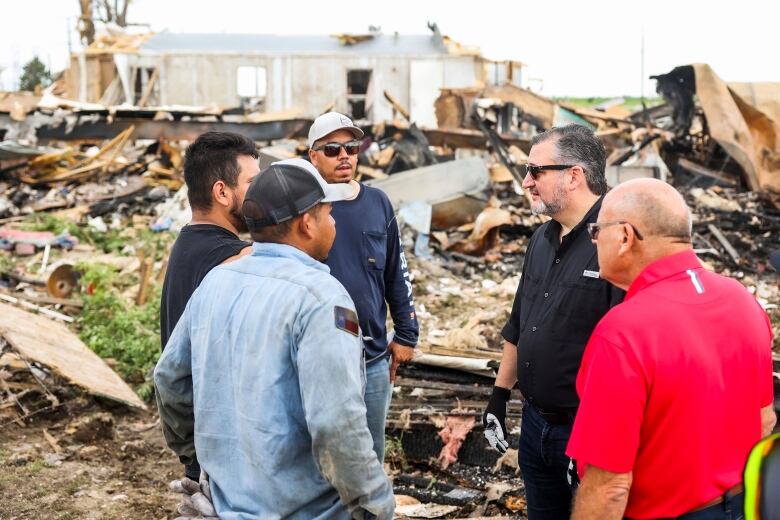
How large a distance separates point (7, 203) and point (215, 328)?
46.9 feet

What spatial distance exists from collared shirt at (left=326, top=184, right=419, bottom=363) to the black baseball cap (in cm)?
169

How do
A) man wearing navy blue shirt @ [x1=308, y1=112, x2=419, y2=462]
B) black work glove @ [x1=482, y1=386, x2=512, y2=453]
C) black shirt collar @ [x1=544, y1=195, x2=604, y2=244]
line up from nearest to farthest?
black shirt collar @ [x1=544, y1=195, x2=604, y2=244] → black work glove @ [x1=482, y1=386, x2=512, y2=453] → man wearing navy blue shirt @ [x1=308, y1=112, x2=419, y2=462]

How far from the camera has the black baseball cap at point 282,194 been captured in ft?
7.35

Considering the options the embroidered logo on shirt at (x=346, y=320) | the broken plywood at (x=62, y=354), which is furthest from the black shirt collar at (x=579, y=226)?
the broken plywood at (x=62, y=354)

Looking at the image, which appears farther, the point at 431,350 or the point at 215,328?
the point at 431,350

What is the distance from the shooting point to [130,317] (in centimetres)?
866

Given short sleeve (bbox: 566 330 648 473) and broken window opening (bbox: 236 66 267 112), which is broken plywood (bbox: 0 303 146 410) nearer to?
short sleeve (bbox: 566 330 648 473)

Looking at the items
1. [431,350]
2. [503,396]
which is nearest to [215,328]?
[503,396]

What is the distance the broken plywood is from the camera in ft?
21.3

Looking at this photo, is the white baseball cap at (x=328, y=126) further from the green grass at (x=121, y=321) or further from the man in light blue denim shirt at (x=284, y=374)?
the green grass at (x=121, y=321)

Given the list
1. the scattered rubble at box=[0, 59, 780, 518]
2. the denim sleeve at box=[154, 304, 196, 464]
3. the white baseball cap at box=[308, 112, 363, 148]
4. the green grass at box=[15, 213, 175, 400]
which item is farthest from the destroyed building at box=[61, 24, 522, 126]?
the denim sleeve at box=[154, 304, 196, 464]

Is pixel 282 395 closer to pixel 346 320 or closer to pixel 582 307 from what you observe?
pixel 346 320

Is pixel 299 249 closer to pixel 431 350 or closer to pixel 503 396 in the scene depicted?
pixel 503 396

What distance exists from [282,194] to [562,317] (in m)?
1.33
